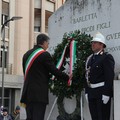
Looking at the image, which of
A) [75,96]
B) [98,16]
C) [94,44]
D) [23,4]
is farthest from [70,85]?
[23,4]

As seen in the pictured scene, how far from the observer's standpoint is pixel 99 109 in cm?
697

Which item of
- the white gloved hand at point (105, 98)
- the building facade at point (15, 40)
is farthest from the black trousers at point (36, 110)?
the building facade at point (15, 40)

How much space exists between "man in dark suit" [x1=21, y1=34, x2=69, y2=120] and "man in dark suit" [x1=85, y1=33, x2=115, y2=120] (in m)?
0.99

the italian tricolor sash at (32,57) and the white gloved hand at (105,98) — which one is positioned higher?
the italian tricolor sash at (32,57)

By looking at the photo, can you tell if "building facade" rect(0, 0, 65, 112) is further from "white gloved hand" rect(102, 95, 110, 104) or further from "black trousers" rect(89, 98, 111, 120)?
"white gloved hand" rect(102, 95, 110, 104)

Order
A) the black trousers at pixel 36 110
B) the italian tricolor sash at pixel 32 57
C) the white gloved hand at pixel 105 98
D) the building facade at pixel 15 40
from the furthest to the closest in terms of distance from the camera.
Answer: the building facade at pixel 15 40
the white gloved hand at pixel 105 98
the italian tricolor sash at pixel 32 57
the black trousers at pixel 36 110

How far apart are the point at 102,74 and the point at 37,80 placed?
1.42 meters

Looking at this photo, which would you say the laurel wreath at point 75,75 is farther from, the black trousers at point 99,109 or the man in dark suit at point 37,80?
the man in dark suit at point 37,80

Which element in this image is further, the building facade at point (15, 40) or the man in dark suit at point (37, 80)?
the building facade at point (15, 40)

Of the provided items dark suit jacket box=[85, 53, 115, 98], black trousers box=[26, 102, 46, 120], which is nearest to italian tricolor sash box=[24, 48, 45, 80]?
black trousers box=[26, 102, 46, 120]

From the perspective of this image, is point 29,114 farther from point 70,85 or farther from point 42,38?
point 70,85

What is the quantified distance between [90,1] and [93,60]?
1982 mm

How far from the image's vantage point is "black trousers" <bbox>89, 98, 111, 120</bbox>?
697cm

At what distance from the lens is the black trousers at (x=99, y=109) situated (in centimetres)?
697
